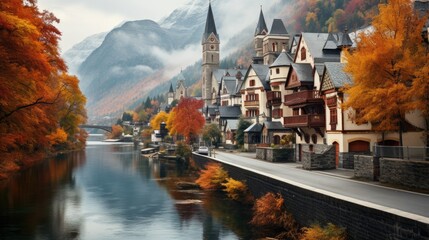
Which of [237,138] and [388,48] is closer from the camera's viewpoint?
[388,48]

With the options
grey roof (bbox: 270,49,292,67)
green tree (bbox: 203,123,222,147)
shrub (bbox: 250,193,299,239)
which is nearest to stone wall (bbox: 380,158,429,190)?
shrub (bbox: 250,193,299,239)

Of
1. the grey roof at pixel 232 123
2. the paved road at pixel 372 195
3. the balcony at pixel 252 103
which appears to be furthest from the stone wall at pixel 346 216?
the grey roof at pixel 232 123

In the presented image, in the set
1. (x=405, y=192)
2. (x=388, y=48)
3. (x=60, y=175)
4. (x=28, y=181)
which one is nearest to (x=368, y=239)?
(x=405, y=192)

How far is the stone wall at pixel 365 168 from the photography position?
30.2 metres

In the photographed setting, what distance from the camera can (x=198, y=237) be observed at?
27.4 meters

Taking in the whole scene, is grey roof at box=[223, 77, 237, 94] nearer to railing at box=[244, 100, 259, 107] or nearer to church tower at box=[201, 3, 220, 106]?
railing at box=[244, 100, 259, 107]

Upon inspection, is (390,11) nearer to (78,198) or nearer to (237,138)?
(78,198)

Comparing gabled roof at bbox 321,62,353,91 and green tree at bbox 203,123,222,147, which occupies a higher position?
gabled roof at bbox 321,62,353,91

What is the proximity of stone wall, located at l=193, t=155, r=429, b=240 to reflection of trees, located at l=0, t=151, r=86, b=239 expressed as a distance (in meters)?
13.2

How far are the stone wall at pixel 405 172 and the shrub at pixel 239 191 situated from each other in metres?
10.8

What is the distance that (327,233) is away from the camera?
1994 centimetres

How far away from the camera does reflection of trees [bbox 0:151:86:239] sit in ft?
91.7

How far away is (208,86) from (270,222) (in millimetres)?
110868

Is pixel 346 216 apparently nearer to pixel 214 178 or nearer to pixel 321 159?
pixel 321 159
